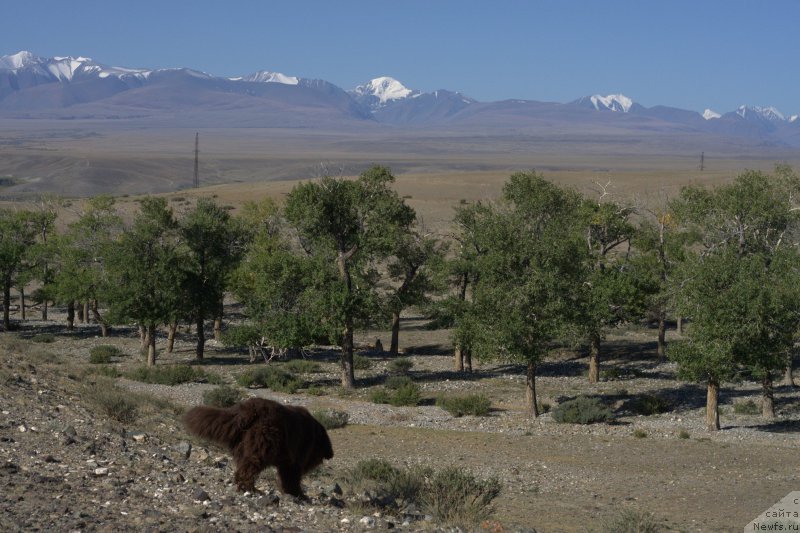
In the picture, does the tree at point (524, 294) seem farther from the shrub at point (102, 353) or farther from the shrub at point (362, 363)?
the shrub at point (102, 353)

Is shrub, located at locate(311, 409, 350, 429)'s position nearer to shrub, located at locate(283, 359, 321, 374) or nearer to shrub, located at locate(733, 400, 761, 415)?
shrub, located at locate(283, 359, 321, 374)

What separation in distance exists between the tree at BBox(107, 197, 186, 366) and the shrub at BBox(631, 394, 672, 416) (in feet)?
62.2

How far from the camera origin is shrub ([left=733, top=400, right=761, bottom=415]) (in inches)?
1172

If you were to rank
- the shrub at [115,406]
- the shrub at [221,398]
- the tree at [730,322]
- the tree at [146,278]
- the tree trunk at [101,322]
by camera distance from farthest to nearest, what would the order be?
the tree trunk at [101,322] → the tree at [146,278] → the shrub at [221,398] → the tree at [730,322] → the shrub at [115,406]

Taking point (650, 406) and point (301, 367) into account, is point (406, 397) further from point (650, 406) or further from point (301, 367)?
point (650, 406)

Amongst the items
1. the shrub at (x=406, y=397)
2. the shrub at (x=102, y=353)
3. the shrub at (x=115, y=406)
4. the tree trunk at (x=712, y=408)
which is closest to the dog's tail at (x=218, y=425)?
the shrub at (x=115, y=406)

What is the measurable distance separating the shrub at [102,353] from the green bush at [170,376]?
374cm

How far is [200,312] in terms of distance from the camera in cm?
3888

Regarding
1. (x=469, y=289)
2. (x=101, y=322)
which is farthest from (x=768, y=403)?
(x=101, y=322)

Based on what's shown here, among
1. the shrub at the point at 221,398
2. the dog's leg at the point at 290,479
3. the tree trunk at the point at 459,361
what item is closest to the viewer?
the dog's leg at the point at 290,479

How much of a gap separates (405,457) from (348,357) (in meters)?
12.1

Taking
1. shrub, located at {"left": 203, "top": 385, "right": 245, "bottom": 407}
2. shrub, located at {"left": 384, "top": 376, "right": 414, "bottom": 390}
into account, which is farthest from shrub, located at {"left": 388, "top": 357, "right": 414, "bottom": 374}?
shrub, located at {"left": 203, "top": 385, "right": 245, "bottom": 407}

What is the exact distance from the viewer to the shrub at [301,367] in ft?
121

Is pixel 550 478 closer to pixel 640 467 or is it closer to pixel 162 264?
pixel 640 467
